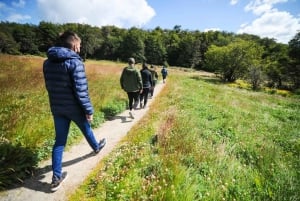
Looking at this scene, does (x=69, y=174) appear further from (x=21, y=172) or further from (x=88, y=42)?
(x=88, y=42)

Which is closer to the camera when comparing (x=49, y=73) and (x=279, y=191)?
(x=279, y=191)

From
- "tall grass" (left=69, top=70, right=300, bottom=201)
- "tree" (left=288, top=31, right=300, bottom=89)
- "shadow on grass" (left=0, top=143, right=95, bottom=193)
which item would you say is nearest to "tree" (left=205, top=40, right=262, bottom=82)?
"tree" (left=288, top=31, right=300, bottom=89)

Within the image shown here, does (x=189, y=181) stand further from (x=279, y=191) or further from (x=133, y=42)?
(x=133, y=42)

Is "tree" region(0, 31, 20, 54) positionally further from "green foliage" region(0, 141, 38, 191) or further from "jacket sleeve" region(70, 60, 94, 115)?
"jacket sleeve" region(70, 60, 94, 115)

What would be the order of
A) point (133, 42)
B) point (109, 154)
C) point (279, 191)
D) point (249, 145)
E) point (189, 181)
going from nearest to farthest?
point (279, 191), point (189, 181), point (109, 154), point (249, 145), point (133, 42)

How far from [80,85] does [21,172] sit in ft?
7.07

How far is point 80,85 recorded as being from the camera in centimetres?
404

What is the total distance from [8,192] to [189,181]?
3318 mm

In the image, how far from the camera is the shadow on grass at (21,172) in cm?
403

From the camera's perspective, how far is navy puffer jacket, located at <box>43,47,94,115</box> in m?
3.84

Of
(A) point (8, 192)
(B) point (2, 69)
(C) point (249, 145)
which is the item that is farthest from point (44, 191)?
(B) point (2, 69)

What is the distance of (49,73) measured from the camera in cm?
398

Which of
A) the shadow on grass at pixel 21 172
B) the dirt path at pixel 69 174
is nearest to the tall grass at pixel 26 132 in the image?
the shadow on grass at pixel 21 172

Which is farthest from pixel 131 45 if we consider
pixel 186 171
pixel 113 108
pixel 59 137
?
pixel 186 171
